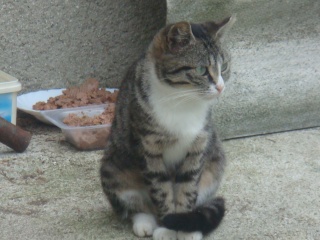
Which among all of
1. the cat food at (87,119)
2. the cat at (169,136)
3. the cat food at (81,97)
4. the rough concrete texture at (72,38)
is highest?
the cat at (169,136)

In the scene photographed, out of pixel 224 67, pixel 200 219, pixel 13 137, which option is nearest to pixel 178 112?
pixel 224 67

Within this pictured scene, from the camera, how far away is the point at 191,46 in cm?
308

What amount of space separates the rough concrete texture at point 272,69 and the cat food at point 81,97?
867 millimetres

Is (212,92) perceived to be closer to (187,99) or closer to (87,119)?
(187,99)

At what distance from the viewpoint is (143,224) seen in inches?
129

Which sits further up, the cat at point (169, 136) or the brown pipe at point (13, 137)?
the cat at point (169, 136)

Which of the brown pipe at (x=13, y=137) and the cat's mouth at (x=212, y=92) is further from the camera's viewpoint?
the brown pipe at (x=13, y=137)

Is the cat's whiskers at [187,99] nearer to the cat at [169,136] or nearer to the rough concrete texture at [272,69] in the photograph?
the cat at [169,136]

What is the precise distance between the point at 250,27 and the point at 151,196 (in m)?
1.66

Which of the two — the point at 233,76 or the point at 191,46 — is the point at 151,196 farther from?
the point at 233,76

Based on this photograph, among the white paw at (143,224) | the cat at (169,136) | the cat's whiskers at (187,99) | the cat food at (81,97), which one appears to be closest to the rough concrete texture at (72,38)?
the cat food at (81,97)

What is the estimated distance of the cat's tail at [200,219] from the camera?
3.03m

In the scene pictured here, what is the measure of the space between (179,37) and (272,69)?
165 cm

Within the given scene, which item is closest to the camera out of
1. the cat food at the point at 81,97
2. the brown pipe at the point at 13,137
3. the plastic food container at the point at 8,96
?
the brown pipe at the point at 13,137
